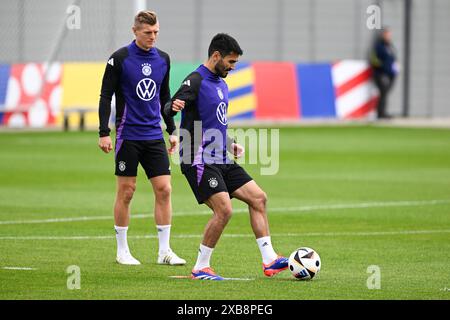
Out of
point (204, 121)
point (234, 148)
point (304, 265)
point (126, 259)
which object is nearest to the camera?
point (304, 265)

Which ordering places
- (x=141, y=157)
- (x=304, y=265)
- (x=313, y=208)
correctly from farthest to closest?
(x=313, y=208)
(x=141, y=157)
(x=304, y=265)

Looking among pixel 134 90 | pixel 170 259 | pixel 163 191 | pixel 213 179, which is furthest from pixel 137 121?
pixel 213 179

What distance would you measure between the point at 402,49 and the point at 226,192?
1217 inches

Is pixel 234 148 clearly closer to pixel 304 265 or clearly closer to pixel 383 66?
pixel 304 265

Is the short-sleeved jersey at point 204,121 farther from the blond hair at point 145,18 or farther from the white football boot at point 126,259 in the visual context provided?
the white football boot at point 126,259

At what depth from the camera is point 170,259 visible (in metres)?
11.4

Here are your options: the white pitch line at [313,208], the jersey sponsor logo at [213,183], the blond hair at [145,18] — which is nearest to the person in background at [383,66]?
the white pitch line at [313,208]

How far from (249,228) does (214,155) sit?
12.5 feet

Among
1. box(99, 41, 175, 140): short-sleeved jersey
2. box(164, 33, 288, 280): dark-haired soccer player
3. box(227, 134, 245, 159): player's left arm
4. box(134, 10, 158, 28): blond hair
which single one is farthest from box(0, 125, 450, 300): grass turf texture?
box(134, 10, 158, 28): blond hair

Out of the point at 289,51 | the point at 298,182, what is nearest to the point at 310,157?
the point at 298,182

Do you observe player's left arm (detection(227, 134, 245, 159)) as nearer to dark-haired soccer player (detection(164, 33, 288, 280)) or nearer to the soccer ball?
dark-haired soccer player (detection(164, 33, 288, 280))

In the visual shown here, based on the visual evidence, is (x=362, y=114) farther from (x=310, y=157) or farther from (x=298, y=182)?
(x=298, y=182)

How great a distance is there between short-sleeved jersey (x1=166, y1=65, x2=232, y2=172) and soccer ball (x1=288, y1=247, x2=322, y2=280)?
1156 millimetres

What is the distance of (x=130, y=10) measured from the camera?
100 feet
